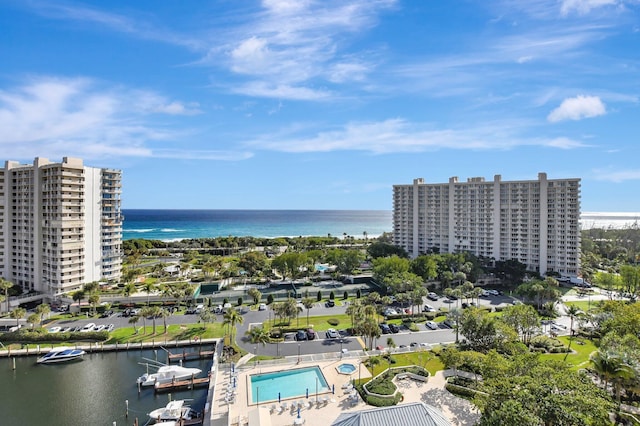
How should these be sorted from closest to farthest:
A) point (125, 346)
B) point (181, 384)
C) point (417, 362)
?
point (181, 384) → point (417, 362) → point (125, 346)

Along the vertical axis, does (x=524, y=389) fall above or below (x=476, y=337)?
above

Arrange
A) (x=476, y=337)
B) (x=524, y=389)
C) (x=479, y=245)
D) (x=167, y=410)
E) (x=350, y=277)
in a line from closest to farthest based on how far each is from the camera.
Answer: (x=524, y=389), (x=167, y=410), (x=476, y=337), (x=350, y=277), (x=479, y=245)

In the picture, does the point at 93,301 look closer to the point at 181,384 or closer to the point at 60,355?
the point at 60,355

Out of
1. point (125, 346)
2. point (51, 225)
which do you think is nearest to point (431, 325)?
point (125, 346)

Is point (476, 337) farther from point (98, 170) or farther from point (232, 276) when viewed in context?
point (98, 170)

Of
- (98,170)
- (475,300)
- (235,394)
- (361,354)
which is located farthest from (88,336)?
(475,300)

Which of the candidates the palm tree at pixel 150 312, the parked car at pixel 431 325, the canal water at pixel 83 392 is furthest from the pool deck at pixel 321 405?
the palm tree at pixel 150 312

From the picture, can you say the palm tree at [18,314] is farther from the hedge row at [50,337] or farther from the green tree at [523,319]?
the green tree at [523,319]
